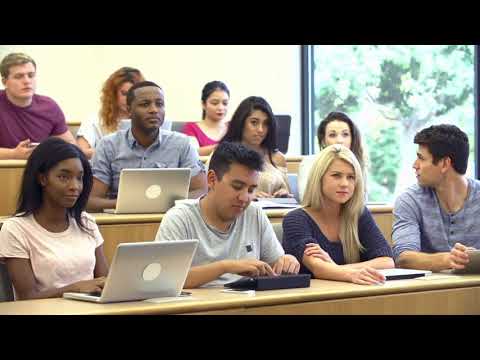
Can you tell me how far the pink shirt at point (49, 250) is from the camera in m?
3.22

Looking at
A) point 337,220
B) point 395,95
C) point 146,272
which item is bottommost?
point 146,272

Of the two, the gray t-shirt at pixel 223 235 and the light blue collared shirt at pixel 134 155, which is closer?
the gray t-shirt at pixel 223 235

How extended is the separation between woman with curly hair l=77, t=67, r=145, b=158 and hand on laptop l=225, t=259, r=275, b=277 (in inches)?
108

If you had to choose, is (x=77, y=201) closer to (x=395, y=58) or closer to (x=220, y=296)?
(x=220, y=296)

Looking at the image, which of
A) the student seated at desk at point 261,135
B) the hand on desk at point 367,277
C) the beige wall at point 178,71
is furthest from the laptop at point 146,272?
the beige wall at point 178,71

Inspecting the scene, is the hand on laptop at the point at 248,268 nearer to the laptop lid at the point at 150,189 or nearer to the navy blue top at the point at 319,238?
the navy blue top at the point at 319,238

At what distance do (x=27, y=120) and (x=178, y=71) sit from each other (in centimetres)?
263

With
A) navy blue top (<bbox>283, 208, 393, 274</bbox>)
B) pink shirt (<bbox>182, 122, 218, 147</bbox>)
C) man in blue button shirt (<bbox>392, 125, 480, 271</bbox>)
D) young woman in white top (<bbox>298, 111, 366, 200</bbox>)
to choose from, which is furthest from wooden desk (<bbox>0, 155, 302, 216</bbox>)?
pink shirt (<bbox>182, 122, 218, 147</bbox>)

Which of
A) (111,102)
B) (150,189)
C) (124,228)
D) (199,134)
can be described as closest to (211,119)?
(199,134)

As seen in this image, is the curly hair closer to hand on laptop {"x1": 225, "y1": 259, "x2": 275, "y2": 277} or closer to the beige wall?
the beige wall

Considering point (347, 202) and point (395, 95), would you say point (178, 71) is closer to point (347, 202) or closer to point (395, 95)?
point (395, 95)

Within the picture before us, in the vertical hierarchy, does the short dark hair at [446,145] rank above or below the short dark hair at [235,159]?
above

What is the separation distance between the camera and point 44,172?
3377 mm

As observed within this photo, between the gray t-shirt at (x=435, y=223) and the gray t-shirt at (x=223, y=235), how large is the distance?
2.17ft
